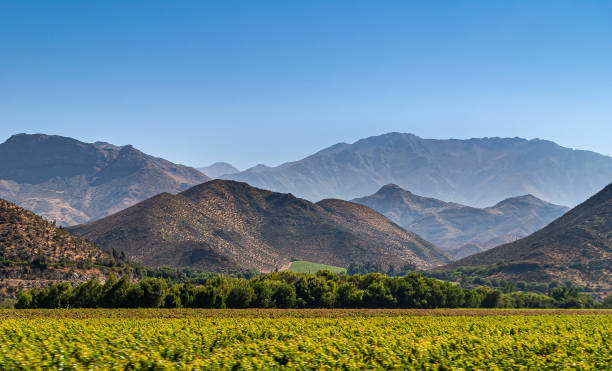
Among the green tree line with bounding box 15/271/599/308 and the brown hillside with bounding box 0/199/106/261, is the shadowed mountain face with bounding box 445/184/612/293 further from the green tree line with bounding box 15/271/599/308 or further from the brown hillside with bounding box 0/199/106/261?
the brown hillside with bounding box 0/199/106/261

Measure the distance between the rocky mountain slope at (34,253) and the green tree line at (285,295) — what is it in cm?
3252

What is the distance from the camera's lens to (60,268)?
122 m

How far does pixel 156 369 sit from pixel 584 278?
610 feet

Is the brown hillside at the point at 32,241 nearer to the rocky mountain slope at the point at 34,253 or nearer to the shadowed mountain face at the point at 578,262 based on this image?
the rocky mountain slope at the point at 34,253

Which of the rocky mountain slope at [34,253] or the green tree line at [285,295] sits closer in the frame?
the green tree line at [285,295]

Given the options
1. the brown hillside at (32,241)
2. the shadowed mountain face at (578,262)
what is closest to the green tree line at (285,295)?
the brown hillside at (32,241)

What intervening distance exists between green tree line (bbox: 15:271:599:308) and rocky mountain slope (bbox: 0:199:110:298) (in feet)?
107

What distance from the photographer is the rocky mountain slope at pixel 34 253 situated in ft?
372

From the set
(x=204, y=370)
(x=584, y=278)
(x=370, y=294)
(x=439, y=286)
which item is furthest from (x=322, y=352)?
(x=584, y=278)

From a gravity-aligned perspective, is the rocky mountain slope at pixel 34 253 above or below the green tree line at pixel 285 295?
above

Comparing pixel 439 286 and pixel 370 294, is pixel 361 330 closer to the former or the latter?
pixel 370 294

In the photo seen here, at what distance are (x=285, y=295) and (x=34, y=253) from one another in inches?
2970

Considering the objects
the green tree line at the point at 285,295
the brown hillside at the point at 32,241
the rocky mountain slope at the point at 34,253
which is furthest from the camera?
the brown hillside at the point at 32,241

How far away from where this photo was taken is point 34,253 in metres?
125
